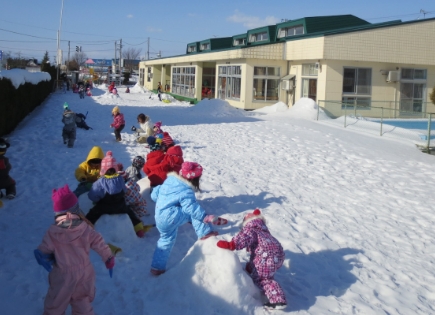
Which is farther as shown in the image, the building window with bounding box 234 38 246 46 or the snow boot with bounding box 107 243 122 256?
the building window with bounding box 234 38 246 46

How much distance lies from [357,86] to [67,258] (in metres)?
24.3

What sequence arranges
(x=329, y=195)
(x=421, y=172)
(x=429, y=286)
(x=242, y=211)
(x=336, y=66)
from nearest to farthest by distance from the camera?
(x=429, y=286), (x=242, y=211), (x=329, y=195), (x=421, y=172), (x=336, y=66)

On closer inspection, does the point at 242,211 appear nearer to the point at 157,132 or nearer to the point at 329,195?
the point at 329,195

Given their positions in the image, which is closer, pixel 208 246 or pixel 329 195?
pixel 208 246

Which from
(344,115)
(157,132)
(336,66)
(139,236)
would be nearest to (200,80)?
(336,66)

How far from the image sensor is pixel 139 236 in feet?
22.0

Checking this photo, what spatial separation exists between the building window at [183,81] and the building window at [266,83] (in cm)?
1107

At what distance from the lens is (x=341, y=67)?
25656 mm

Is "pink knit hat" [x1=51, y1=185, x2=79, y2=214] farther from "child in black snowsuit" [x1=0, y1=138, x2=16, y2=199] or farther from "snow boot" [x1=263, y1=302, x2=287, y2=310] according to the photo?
"child in black snowsuit" [x1=0, y1=138, x2=16, y2=199]

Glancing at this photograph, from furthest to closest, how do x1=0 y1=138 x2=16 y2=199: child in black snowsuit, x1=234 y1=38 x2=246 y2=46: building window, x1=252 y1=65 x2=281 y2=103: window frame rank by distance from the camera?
x1=234 y1=38 x2=246 y2=46: building window < x1=252 y1=65 x2=281 y2=103: window frame < x1=0 y1=138 x2=16 y2=199: child in black snowsuit

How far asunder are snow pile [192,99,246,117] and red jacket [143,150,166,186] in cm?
1678

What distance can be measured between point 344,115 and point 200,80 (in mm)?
18267

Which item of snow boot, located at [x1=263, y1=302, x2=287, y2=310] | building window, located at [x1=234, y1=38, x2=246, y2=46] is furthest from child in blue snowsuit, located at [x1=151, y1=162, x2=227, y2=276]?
building window, located at [x1=234, y1=38, x2=246, y2=46]

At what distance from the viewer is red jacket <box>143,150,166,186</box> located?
8.18m
